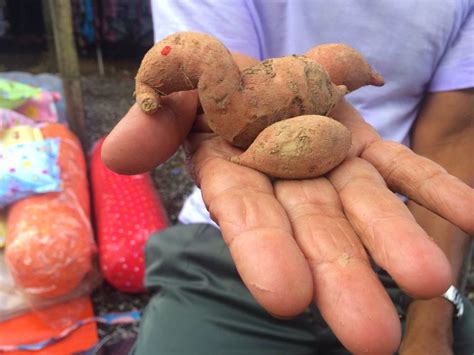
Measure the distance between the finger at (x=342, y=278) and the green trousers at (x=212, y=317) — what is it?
0.44m

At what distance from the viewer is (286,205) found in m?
0.77

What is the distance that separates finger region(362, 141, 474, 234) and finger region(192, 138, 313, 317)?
20cm

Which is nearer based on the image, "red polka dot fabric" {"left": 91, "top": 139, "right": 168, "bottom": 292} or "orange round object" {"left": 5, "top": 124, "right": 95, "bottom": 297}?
"orange round object" {"left": 5, "top": 124, "right": 95, "bottom": 297}

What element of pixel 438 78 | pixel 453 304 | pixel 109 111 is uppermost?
pixel 438 78

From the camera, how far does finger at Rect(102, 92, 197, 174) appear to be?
2.64 ft

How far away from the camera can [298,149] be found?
0.82 meters

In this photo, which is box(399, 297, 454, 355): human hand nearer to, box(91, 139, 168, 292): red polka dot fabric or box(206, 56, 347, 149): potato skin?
box(206, 56, 347, 149): potato skin

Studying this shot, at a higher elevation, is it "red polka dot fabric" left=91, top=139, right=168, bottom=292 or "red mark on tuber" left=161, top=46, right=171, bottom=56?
"red mark on tuber" left=161, top=46, right=171, bottom=56

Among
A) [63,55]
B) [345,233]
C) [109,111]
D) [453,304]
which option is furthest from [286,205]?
[109,111]

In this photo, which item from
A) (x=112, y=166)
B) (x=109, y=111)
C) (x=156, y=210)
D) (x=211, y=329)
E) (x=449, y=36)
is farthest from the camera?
(x=109, y=111)

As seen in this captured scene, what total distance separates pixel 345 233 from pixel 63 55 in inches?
81.3

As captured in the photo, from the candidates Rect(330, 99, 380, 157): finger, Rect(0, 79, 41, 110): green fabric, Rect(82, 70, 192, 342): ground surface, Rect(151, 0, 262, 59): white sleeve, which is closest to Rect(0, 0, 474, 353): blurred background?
Rect(82, 70, 192, 342): ground surface

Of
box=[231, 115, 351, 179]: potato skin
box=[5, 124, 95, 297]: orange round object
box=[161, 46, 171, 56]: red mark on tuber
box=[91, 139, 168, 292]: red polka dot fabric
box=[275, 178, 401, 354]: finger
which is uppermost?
box=[161, 46, 171, 56]: red mark on tuber

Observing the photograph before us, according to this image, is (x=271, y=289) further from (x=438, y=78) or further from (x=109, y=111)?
(x=109, y=111)
